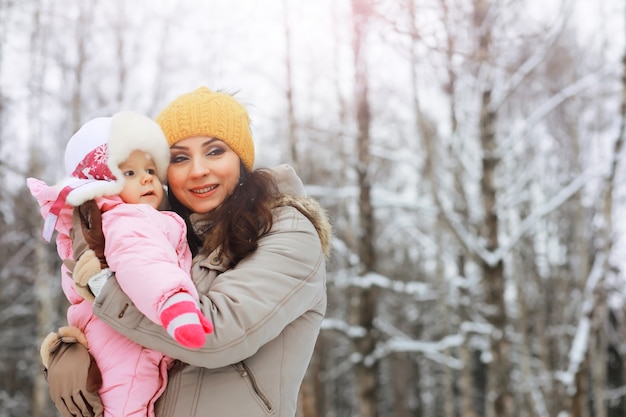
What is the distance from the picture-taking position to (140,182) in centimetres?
184

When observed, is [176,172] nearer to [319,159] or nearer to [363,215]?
[363,215]

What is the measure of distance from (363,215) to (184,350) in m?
7.72

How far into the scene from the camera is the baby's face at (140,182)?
1.80 meters

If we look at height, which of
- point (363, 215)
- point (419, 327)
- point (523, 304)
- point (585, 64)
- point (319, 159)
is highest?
point (585, 64)

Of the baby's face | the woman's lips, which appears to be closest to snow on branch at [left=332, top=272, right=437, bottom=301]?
the woman's lips

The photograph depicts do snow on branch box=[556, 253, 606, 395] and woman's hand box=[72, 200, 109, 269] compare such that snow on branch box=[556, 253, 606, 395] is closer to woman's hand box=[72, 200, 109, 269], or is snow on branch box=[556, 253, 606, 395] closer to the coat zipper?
the coat zipper

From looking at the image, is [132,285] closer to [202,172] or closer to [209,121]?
[202,172]

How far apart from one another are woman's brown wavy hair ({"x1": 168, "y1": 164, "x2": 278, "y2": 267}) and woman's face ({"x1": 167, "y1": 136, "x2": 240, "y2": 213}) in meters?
0.04

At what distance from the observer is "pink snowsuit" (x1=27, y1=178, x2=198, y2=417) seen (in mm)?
1478

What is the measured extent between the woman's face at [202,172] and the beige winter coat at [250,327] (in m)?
0.23

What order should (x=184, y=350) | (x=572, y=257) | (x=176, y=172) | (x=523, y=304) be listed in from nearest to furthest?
(x=184, y=350), (x=176, y=172), (x=523, y=304), (x=572, y=257)

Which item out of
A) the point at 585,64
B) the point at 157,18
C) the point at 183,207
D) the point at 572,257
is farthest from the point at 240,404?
the point at 572,257

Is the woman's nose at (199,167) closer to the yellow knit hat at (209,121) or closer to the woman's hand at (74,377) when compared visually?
the yellow knit hat at (209,121)

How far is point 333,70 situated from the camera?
1048 cm
